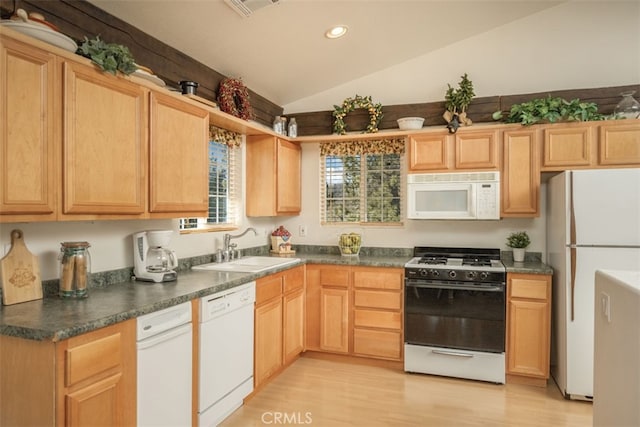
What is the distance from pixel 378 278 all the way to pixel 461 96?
1846mm

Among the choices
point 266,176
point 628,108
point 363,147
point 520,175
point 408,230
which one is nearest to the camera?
point 628,108

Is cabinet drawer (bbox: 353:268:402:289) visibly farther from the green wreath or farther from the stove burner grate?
the green wreath

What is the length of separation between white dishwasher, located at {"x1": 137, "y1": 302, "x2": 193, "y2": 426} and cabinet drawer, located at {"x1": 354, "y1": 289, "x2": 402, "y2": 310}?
5.84 ft

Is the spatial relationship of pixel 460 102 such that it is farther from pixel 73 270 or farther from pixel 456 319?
pixel 73 270

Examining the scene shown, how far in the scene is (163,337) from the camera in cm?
204

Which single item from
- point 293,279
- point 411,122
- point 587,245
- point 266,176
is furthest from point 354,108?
point 587,245

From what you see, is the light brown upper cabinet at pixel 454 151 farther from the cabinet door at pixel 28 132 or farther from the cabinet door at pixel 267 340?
the cabinet door at pixel 28 132

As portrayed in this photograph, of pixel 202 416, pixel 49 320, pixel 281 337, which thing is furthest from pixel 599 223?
pixel 49 320

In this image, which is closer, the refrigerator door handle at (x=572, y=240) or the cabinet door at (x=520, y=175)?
the refrigerator door handle at (x=572, y=240)

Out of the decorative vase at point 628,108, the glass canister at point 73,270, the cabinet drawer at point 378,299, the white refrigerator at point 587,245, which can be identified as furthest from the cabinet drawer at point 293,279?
the decorative vase at point 628,108

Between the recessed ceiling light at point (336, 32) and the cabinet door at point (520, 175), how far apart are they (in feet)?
5.31

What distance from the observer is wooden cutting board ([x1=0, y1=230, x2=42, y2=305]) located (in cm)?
187

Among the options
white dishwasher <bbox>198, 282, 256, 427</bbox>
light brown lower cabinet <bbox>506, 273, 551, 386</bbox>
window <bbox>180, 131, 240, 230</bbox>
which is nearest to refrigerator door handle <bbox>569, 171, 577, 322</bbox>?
light brown lower cabinet <bbox>506, 273, 551, 386</bbox>

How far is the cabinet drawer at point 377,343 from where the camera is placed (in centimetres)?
356
